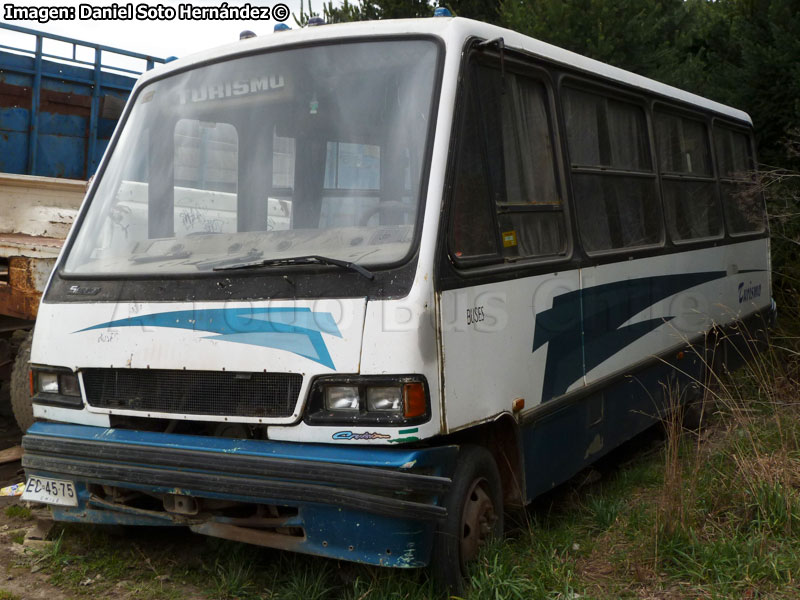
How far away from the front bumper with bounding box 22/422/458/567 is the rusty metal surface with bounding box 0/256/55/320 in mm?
2278

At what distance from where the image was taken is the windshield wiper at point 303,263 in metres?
3.56

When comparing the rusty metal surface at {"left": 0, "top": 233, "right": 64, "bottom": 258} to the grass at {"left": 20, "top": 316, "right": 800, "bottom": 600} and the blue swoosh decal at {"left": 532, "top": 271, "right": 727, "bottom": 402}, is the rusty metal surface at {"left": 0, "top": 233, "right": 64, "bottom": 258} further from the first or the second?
the blue swoosh decal at {"left": 532, "top": 271, "right": 727, "bottom": 402}

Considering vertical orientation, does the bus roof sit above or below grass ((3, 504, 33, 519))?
above

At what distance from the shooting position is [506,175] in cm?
426

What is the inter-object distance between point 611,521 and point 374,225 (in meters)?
2.10

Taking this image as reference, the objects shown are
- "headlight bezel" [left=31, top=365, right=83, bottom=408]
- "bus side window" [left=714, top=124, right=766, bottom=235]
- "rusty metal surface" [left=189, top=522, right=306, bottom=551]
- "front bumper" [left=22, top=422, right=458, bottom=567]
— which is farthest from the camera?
"bus side window" [left=714, top=124, right=766, bottom=235]

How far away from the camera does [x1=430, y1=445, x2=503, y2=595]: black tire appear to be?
3.59m

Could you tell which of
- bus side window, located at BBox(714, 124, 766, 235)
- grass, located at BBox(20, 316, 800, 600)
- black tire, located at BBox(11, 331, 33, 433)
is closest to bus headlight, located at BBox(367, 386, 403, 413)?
grass, located at BBox(20, 316, 800, 600)

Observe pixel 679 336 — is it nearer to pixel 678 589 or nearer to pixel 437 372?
pixel 678 589

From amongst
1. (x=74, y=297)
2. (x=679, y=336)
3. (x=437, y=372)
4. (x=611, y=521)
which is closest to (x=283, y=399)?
(x=437, y=372)

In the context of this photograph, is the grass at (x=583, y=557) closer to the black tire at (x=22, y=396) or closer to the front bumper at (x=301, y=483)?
the front bumper at (x=301, y=483)

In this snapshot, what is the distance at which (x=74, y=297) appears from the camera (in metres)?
4.14

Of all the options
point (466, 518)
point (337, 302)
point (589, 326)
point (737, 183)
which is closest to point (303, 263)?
point (337, 302)

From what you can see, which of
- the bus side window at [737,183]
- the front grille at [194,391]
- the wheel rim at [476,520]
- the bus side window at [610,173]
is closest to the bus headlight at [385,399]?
the front grille at [194,391]
